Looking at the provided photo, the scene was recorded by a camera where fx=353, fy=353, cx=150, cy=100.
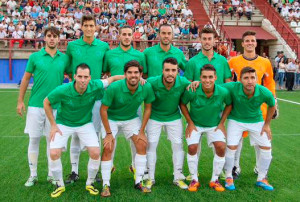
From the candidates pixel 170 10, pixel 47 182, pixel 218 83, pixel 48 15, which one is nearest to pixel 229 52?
pixel 170 10

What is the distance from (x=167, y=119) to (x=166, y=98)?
1.07ft

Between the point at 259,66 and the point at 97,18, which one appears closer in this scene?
the point at 259,66

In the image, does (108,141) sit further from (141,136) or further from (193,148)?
(193,148)

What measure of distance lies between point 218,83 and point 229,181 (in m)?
1.51

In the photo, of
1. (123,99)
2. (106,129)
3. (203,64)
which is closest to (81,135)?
(106,129)

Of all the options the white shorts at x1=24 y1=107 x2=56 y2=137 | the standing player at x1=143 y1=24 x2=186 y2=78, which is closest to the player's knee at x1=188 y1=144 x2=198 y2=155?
the standing player at x1=143 y1=24 x2=186 y2=78

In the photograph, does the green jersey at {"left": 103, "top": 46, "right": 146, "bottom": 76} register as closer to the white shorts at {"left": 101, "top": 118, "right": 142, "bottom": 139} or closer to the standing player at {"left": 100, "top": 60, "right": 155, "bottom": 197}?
the standing player at {"left": 100, "top": 60, "right": 155, "bottom": 197}

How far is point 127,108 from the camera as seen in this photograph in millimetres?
5102

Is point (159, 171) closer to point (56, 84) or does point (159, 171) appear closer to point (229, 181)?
point (229, 181)

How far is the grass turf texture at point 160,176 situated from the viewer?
15.8 feet

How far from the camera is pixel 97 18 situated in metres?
22.9

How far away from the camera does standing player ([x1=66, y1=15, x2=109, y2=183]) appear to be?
5.35m

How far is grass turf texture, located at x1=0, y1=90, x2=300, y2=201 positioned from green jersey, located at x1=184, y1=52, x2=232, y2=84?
1.61 m

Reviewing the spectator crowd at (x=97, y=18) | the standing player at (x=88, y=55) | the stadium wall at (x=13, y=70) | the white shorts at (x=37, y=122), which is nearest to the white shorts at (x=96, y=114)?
the standing player at (x=88, y=55)
